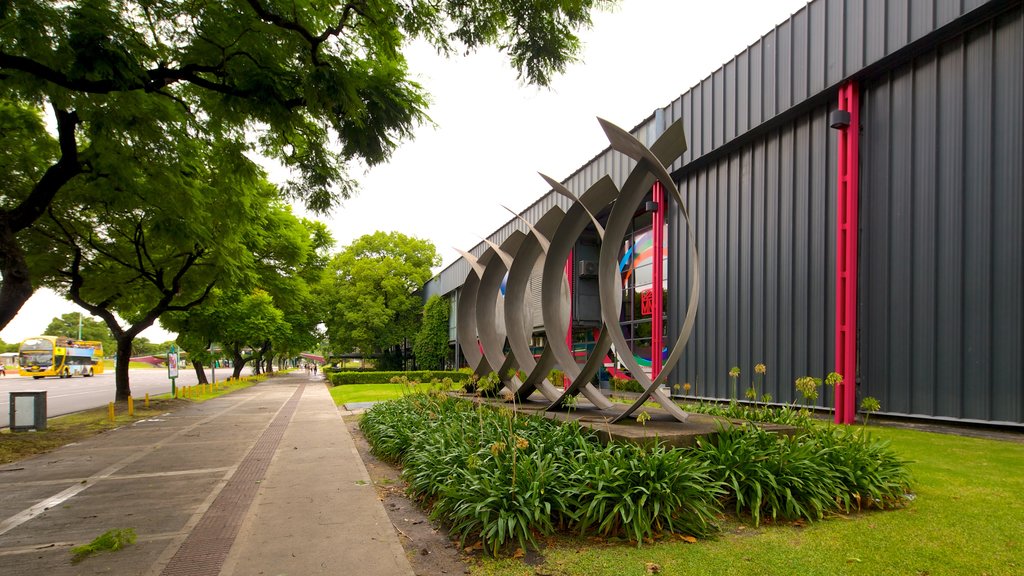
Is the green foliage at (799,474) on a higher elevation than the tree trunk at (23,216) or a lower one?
lower

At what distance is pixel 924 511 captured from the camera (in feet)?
16.7

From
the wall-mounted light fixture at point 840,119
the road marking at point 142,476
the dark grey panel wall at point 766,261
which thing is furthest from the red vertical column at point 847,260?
the road marking at point 142,476

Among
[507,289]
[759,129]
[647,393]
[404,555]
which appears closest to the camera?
[404,555]

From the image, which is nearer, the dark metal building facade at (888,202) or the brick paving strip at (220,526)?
the brick paving strip at (220,526)

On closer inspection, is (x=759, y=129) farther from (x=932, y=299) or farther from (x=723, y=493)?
(x=723, y=493)

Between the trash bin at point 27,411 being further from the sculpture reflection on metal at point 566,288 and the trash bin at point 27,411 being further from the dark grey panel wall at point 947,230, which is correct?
the dark grey panel wall at point 947,230

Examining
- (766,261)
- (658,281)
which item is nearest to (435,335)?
(658,281)

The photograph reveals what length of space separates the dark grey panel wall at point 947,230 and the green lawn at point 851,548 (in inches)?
187

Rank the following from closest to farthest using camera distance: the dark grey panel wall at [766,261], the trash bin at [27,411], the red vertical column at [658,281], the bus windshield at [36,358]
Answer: the trash bin at [27,411] → the dark grey panel wall at [766,261] → the red vertical column at [658,281] → the bus windshield at [36,358]

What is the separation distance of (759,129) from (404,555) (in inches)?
531

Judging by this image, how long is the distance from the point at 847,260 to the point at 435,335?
33.3 meters

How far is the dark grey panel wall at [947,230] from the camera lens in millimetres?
8953

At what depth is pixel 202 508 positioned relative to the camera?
6012mm

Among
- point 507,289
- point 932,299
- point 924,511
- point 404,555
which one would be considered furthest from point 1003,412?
point 404,555
